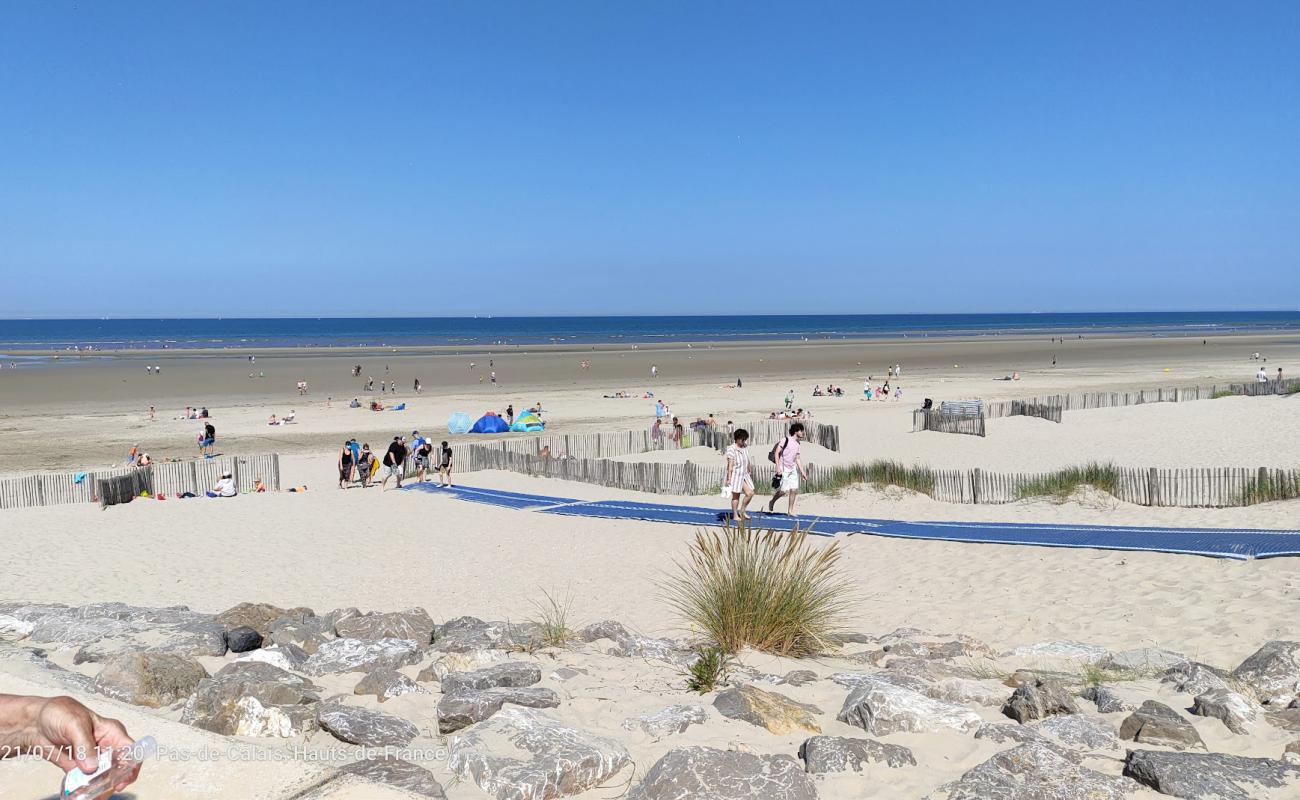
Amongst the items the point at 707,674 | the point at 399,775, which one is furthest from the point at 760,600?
the point at 399,775

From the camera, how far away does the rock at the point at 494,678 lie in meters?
6.14

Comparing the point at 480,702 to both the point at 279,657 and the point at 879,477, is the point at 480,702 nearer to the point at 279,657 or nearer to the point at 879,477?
the point at 279,657

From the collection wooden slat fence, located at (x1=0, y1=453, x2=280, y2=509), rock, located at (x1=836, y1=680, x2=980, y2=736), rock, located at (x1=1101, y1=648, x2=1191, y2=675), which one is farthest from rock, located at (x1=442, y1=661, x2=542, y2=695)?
wooden slat fence, located at (x1=0, y1=453, x2=280, y2=509)

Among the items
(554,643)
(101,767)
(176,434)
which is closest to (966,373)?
(176,434)

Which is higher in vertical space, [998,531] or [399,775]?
[399,775]

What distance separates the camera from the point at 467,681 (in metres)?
6.18

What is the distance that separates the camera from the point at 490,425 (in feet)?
114

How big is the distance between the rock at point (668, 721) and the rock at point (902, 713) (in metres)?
0.84

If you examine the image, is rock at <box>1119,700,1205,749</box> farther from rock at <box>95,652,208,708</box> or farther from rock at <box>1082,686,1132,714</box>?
rock at <box>95,652,208,708</box>

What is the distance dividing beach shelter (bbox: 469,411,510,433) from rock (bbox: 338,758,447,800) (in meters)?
30.3

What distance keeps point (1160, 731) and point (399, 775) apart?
392 centimetres

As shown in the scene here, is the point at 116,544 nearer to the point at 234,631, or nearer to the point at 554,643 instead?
the point at 234,631

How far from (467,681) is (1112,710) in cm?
393

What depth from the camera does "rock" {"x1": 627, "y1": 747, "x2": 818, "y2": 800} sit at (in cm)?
445
